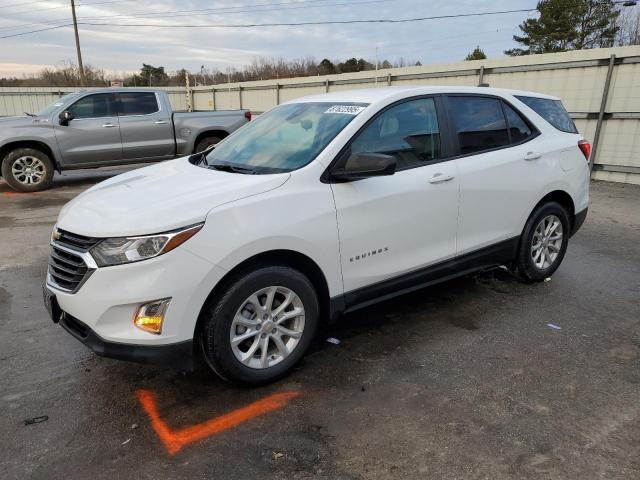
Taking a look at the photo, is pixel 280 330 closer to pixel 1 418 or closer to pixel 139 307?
pixel 139 307

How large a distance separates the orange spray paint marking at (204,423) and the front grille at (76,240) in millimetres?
982

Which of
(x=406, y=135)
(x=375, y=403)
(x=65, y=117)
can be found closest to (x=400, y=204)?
(x=406, y=135)

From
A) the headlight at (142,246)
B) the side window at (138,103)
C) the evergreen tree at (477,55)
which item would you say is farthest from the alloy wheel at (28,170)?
the evergreen tree at (477,55)

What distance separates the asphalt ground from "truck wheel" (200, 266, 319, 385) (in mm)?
169

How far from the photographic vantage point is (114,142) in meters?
10.3

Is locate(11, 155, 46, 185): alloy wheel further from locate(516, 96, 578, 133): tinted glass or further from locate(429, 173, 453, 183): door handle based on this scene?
locate(516, 96, 578, 133): tinted glass

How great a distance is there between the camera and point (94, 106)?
33.1ft

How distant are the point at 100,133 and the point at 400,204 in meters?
8.47

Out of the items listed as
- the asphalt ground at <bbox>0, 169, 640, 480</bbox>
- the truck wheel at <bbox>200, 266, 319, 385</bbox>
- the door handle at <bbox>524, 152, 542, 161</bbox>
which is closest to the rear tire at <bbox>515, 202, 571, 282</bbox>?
the asphalt ground at <bbox>0, 169, 640, 480</bbox>

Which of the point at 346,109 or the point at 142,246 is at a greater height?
the point at 346,109

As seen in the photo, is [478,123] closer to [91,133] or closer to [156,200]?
[156,200]

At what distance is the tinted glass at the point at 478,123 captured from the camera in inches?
158

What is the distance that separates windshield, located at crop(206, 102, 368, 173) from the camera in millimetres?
3367

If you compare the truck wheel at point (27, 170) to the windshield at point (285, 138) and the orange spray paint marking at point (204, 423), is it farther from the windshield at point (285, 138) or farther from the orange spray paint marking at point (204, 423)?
the orange spray paint marking at point (204, 423)
